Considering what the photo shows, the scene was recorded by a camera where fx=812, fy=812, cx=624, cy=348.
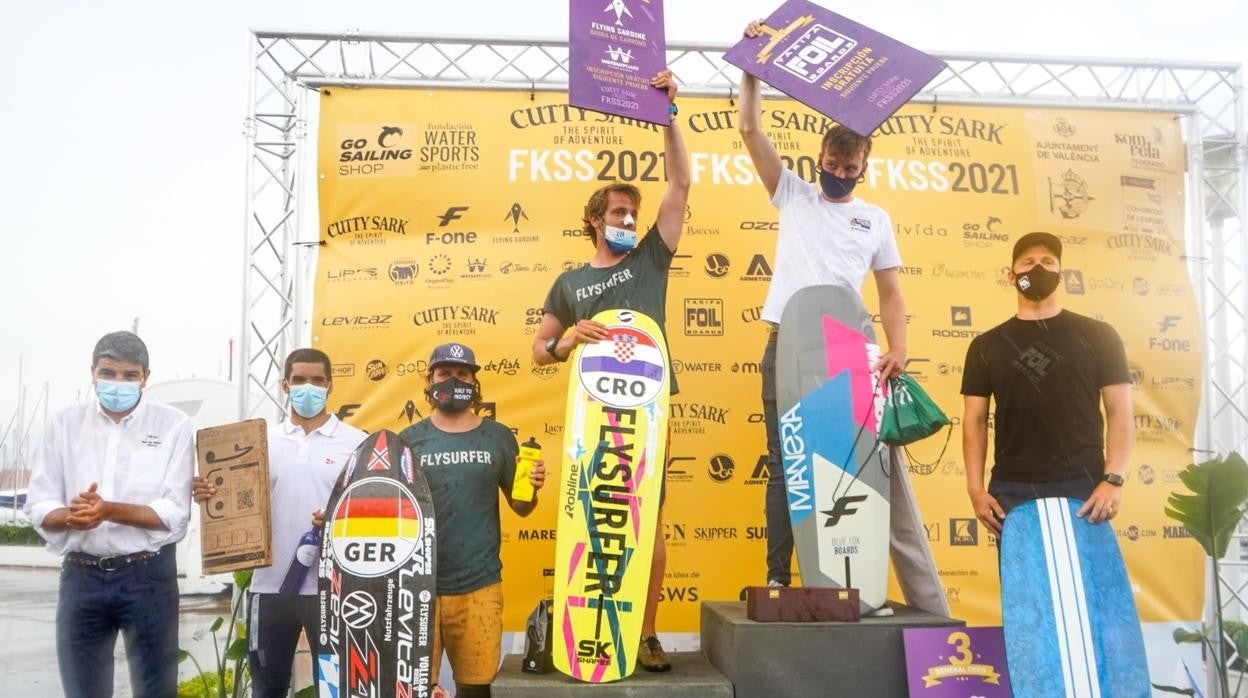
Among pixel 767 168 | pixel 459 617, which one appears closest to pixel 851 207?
pixel 767 168

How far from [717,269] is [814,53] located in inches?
54.9

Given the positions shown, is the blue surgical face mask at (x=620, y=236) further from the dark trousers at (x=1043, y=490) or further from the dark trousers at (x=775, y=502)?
the dark trousers at (x=1043, y=490)

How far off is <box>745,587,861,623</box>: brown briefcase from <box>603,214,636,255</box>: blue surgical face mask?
1.31 metres

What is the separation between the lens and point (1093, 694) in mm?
2475

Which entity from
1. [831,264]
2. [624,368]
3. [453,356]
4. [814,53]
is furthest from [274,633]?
[814,53]

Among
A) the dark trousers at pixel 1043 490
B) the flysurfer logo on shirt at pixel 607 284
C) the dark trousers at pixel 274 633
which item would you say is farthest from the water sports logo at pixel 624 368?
the dark trousers at pixel 274 633

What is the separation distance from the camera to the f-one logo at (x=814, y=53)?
302 cm

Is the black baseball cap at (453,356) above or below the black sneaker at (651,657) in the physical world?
above

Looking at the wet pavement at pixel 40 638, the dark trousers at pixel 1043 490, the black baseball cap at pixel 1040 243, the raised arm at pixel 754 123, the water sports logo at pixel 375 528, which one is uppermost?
the raised arm at pixel 754 123

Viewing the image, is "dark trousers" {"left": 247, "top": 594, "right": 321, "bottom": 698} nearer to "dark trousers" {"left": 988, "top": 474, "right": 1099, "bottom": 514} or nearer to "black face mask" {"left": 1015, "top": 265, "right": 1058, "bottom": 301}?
"dark trousers" {"left": 988, "top": 474, "right": 1099, "bottom": 514}

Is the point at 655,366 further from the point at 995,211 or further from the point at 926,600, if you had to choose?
the point at 995,211

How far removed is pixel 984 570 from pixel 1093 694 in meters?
1.76

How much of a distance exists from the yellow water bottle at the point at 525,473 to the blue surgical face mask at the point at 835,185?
4.98 ft

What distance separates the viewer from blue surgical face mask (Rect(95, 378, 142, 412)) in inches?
109
